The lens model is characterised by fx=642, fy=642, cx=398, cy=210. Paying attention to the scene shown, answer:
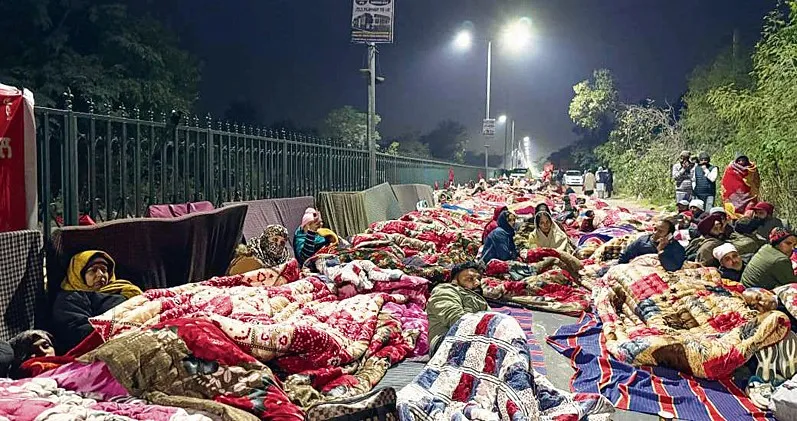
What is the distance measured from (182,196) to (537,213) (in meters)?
4.73

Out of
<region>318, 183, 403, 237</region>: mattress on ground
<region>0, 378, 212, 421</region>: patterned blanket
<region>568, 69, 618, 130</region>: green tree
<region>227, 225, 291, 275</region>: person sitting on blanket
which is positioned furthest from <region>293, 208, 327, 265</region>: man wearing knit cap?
<region>568, 69, 618, 130</region>: green tree

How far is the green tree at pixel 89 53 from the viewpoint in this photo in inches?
591

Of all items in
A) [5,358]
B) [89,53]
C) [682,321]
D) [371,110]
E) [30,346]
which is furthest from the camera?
[89,53]

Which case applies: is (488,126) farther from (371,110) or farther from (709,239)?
(709,239)

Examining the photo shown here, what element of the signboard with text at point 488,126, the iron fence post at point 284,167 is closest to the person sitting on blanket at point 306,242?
the iron fence post at point 284,167

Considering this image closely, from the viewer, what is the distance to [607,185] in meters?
28.7

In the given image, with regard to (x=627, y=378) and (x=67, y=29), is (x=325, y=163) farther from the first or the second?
(x=67, y=29)

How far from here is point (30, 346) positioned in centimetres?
342

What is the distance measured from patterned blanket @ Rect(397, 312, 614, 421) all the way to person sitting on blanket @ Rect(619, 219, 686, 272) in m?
3.21

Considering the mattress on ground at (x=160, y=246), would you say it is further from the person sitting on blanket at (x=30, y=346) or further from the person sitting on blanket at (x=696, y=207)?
Result: the person sitting on blanket at (x=696, y=207)

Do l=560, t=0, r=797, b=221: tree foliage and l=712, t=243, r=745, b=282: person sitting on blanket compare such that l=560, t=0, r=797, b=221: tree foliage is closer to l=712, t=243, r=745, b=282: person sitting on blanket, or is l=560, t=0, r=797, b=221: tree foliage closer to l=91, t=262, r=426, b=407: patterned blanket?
l=712, t=243, r=745, b=282: person sitting on blanket

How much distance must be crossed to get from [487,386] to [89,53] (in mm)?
16917

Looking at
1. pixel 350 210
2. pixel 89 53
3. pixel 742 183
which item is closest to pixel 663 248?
pixel 350 210

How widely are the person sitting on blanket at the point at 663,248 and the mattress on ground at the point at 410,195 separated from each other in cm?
711
